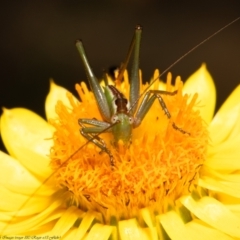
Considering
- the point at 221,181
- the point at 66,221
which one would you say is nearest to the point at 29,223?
the point at 66,221

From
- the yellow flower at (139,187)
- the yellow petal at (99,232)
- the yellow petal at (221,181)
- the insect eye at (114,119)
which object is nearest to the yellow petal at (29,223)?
the yellow flower at (139,187)

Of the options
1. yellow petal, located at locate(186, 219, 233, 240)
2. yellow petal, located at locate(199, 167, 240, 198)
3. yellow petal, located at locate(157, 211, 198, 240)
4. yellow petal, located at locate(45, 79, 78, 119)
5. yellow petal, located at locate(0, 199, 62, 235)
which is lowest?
yellow petal, located at locate(186, 219, 233, 240)

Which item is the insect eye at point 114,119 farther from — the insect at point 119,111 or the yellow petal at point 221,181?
the yellow petal at point 221,181

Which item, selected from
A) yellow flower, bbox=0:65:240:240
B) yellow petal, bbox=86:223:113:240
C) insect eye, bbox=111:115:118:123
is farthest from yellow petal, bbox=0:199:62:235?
insect eye, bbox=111:115:118:123

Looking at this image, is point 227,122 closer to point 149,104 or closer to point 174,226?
point 149,104

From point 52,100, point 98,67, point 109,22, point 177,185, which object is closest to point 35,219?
point 177,185

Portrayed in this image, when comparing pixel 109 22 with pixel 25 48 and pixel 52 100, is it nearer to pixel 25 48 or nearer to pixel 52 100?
pixel 25 48

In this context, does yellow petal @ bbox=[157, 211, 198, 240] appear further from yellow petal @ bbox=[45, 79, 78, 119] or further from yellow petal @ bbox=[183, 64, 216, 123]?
yellow petal @ bbox=[45, 79, 78, 119]

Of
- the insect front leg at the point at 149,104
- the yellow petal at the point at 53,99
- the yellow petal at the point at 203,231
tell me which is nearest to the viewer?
the yellow petal at the point at 203,231
